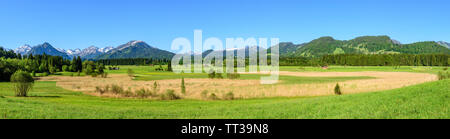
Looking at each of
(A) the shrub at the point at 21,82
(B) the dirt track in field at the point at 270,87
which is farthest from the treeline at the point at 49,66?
(A) the shrub at the point at 21,82

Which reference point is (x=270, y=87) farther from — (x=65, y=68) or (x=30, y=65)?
(x=65, y=68)

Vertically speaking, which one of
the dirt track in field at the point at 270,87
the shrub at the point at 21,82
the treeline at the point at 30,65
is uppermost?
the treeline at the point at 30,65

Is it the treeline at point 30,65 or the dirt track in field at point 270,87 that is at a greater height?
the treeline at point 30,65

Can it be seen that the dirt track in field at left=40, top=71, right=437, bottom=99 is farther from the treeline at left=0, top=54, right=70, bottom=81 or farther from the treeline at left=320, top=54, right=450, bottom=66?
the treeline at left=320, top=54, right=450, bottom=66

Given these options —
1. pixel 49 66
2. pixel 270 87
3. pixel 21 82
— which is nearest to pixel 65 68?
pixel 49 66

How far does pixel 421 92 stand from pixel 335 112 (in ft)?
18.0

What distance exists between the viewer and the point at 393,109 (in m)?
12.1

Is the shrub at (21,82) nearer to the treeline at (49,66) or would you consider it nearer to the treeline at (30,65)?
the treeline at (30,65)

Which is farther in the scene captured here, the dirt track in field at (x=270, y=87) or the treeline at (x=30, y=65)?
the treeline at (x=30, y=65)

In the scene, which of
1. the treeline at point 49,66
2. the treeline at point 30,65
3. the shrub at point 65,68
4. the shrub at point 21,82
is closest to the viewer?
the shrub at point 21,82
